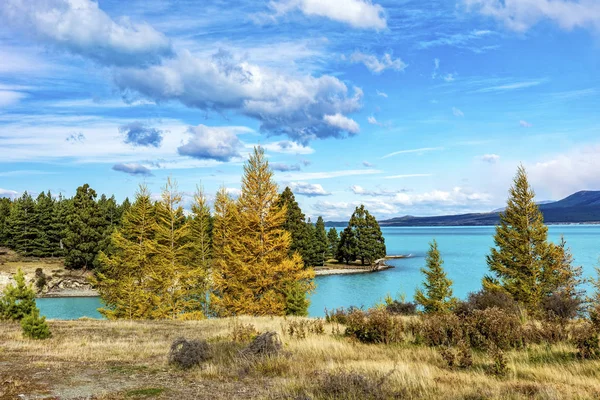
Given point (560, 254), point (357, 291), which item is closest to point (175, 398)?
point (560, 254)

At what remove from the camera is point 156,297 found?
32.5m

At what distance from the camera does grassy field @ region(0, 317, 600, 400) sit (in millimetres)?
6727

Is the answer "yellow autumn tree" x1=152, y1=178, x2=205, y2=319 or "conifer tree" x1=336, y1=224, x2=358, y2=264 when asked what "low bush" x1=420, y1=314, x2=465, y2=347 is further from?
"conifer tree" x1=336, y1=224, x2=358, y2=264

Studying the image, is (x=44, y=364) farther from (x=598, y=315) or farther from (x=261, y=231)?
(x=261, y=231)

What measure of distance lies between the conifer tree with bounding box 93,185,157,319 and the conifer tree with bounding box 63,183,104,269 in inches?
917

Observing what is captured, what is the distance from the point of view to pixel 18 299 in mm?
17969

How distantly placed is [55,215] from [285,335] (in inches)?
3068

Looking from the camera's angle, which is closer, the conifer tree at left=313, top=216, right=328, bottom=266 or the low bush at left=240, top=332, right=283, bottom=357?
the low bush at left=240, top=332, right=283, bottom=357

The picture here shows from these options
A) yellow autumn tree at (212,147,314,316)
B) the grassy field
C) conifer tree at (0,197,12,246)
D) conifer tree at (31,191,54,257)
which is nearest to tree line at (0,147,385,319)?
yellow autumn tree at (212,147,314,316)

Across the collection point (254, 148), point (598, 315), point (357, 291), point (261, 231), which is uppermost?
point (254, 148)

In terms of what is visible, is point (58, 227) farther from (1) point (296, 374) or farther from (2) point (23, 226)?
(1) point (296, 374)

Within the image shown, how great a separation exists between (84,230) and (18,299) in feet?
154

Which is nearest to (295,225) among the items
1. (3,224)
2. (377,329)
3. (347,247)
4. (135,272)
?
(347,247)

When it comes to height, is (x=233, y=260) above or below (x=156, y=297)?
above
